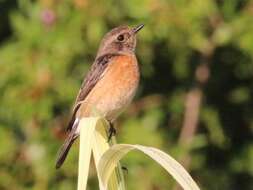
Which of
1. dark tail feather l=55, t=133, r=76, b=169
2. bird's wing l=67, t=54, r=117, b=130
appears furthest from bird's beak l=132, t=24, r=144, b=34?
dark tail feather l=55, t=133, r=76, b=169

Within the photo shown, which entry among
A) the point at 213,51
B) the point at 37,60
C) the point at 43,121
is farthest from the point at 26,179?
the point at 213,51

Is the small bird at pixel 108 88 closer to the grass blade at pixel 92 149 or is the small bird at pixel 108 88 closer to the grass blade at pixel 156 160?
the grass blade at pixel 92 149

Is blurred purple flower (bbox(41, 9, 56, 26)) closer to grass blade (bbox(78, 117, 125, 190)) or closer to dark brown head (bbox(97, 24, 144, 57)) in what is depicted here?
dark brown head (bbox(97, 24, 144, 57))

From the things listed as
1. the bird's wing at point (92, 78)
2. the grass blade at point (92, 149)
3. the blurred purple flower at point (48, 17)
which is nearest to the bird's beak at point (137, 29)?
the bird's wing at point (92, 78)

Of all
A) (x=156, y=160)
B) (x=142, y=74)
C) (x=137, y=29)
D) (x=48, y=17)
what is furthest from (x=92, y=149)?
(x=142, y=74)

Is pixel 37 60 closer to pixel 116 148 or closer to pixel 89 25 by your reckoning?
pixel 89 25

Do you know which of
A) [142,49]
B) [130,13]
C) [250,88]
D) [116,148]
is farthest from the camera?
[250,88]

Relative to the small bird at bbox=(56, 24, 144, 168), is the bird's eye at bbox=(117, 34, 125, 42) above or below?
above
